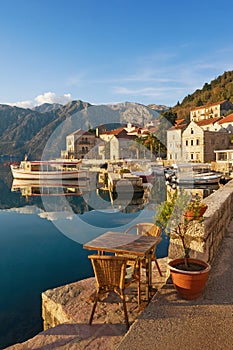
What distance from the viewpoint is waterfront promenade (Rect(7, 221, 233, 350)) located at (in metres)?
2.59

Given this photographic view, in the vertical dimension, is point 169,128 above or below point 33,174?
above

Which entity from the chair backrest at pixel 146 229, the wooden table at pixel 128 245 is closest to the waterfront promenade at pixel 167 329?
the wooden table at pixel 128 245

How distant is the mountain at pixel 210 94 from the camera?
305 feet

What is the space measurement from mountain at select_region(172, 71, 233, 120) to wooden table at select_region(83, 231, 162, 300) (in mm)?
90126

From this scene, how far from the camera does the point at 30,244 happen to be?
11.7 meters

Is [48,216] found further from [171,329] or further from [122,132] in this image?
[122,132]

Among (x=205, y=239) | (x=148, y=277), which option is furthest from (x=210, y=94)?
(x=148, y=277)

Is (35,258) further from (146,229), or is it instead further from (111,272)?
(111,272)

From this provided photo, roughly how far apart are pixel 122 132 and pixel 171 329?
4600 centimetres

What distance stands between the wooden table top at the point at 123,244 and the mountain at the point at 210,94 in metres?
90.1

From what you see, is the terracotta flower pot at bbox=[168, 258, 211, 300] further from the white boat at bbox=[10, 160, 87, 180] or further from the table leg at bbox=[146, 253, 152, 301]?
the white boat at bbox=[10, 160, 87, 180]

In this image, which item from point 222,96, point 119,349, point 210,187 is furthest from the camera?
point 222,96

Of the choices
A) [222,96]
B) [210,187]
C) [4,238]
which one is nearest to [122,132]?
[210,187]

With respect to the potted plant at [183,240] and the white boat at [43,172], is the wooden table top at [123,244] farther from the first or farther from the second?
the white boat at [43,172]
